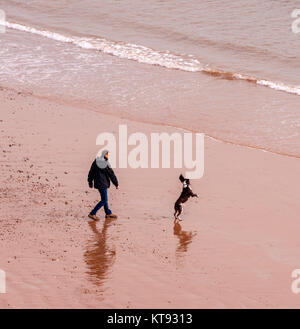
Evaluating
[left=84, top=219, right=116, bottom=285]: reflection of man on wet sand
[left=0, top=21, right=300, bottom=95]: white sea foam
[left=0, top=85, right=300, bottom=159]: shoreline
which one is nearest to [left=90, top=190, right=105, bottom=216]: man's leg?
[left=84, top=219, right=116, bottom=285]: reflection of man on wet sand

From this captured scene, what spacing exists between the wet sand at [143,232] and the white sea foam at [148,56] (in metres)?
5.63

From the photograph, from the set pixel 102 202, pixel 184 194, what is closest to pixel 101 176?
pixel 102 202

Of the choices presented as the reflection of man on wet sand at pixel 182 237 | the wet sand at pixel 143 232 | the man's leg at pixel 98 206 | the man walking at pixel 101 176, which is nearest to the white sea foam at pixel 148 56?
the wet sand at pixel 143 232

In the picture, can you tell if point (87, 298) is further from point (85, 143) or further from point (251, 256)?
point (85, 143)

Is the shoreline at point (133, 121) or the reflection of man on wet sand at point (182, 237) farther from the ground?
the shoreline at point (133, 121)

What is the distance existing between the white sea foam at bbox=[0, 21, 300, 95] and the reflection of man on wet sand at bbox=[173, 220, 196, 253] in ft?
28.3

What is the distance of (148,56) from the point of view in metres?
20.9

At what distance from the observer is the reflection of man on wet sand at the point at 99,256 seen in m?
8.98

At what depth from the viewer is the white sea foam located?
1855 centimetres

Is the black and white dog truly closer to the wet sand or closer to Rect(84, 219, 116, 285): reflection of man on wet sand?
the wet sand

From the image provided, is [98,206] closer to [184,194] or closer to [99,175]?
[99,175]

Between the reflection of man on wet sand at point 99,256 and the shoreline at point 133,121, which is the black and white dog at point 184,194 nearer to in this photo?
the reflection of man on wet sand at point 99,256

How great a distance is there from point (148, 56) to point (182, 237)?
12.0m

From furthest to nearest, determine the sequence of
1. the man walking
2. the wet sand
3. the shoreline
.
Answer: the shoreline → the man walking → the wet sand
